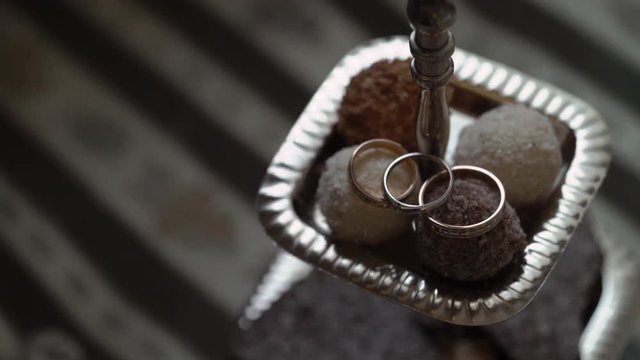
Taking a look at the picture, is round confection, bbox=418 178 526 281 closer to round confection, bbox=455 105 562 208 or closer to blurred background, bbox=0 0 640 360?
round confection, bbox=455 105 562 208

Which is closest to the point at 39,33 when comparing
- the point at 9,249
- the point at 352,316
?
the point at 9,249

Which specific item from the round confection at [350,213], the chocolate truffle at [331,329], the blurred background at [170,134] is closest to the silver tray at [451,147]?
the round confection at [350,213]

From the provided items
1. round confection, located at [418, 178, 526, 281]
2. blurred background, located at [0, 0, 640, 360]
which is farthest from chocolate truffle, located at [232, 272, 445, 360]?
round confection, located at [418, 178, 526, 281]

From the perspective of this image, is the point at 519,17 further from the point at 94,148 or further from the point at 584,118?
the point at 94,148

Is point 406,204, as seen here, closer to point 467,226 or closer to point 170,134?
point 467,226

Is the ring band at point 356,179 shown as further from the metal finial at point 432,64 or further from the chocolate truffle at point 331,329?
the chocolate truffle at point 331,329

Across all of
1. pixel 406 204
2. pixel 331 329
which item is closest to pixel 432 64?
pixel 406 204
